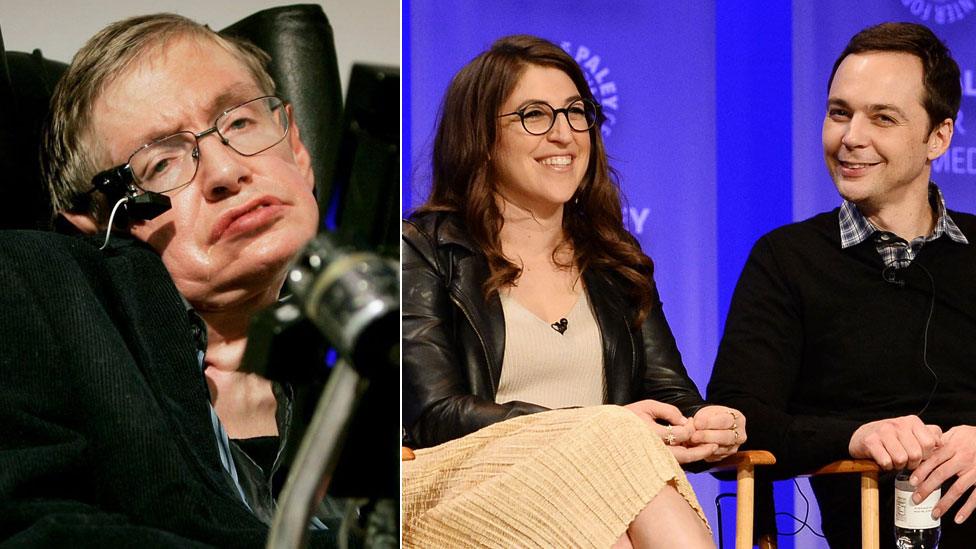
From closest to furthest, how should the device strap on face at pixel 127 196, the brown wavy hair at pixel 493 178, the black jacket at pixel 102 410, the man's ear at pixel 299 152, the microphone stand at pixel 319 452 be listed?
the microphone stand at pixel 319 452 < the black jacket at pixel 102 410 < the device strap on face at pixel 127 196 < the man's ear at pixel 299 152 < the brown wavy hair at pixel 493 178

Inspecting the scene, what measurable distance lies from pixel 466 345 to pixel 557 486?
57 cm

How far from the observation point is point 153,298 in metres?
1.22

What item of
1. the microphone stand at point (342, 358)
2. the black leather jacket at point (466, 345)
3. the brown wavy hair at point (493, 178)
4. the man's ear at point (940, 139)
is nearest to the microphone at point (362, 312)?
the microphone stand at point (342, 358)

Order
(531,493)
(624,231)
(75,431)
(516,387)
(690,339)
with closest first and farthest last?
(75,431) < (531,493) < (516,387) < (624,231) < (690,339)

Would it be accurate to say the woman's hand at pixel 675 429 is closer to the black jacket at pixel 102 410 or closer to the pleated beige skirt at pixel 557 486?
the pleated beige skirt at pixel 557 486

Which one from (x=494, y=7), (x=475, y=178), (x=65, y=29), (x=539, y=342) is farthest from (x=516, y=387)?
(x=65, y=29)

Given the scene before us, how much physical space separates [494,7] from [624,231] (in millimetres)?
644

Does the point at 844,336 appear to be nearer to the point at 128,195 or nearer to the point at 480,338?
the point at 480,338

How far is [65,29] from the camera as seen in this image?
118 centimetres

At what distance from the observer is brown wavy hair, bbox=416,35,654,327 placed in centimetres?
253

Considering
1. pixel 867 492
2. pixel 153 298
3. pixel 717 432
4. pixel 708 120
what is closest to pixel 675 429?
pixel 717 432

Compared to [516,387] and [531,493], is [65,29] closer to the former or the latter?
[531,493]

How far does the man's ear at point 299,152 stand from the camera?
1301 mm

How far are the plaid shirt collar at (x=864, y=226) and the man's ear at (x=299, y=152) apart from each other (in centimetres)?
177
